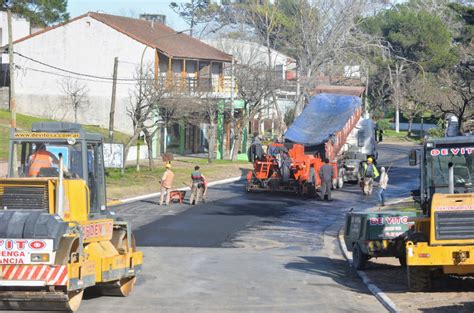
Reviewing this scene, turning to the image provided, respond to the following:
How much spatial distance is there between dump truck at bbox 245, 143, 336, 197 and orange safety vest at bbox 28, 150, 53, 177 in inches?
1006

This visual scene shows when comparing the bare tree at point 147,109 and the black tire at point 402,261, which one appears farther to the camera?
the bare tree at point 147,109

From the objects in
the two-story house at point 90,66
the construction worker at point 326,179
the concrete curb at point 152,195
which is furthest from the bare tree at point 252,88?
the construction worker at point 326,179

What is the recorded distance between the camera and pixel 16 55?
6475cm

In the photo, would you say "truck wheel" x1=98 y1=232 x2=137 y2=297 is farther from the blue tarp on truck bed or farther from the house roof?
→ the house roof

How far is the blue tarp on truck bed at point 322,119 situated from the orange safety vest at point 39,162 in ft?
94.5

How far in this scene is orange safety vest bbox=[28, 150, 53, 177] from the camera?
15.0 metres

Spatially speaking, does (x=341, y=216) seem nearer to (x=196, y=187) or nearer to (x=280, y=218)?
(x=280, y=218)

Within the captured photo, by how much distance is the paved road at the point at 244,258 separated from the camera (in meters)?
15.9

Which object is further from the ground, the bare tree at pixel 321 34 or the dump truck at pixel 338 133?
the bare tree at pixel 321 34

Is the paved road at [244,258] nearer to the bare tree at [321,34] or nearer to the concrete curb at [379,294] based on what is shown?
the concrete curb at [379,294]

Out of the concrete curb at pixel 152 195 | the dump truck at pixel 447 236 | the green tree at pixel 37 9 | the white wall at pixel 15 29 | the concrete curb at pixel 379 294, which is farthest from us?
the white wall at pixel 15 29

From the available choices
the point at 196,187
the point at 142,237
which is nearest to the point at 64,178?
the point at 142,237

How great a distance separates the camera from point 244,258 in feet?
74.2

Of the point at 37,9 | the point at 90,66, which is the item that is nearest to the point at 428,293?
the point at 37,9
